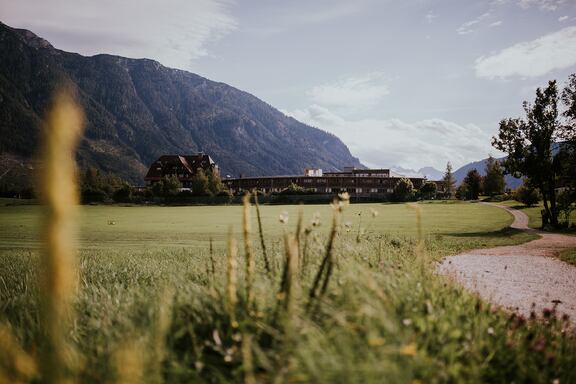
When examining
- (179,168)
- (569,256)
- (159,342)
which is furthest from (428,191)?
(159,342)

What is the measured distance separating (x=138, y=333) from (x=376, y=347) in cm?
198

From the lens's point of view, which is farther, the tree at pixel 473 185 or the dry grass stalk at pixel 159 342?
the tree at pixel 473 185

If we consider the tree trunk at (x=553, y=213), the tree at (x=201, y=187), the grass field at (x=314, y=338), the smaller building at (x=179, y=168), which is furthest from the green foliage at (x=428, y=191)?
the grass field at (x=314, y=338)

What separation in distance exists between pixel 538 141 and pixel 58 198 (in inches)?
1295

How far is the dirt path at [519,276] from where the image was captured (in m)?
7.57

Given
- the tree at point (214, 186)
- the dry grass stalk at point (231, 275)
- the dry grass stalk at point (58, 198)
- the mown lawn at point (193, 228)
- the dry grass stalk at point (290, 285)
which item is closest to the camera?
the dry grass stalk at point (58, 198)

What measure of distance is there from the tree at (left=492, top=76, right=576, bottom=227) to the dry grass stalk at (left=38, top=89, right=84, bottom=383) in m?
32.2

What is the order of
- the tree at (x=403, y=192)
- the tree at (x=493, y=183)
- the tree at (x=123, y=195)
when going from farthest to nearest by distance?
the tree at (x=493, y=183) → the tree at (x=403, y=192) → the tree at (x=123, y=195)

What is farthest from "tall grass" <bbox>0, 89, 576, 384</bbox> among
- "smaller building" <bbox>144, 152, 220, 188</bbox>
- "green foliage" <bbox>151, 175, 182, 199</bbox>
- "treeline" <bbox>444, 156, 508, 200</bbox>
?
"smaller building" <bbox>144, 152, 220, 188</bbox>

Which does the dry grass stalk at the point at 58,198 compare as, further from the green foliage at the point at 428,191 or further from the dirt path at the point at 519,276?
the green foliage at the point at 428,191

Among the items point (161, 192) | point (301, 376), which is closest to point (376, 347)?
point (301, 376)

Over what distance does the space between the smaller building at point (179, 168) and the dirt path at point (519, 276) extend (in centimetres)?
14002

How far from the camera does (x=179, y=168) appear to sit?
154 meters

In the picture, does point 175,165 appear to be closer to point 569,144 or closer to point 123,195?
point 123,195
